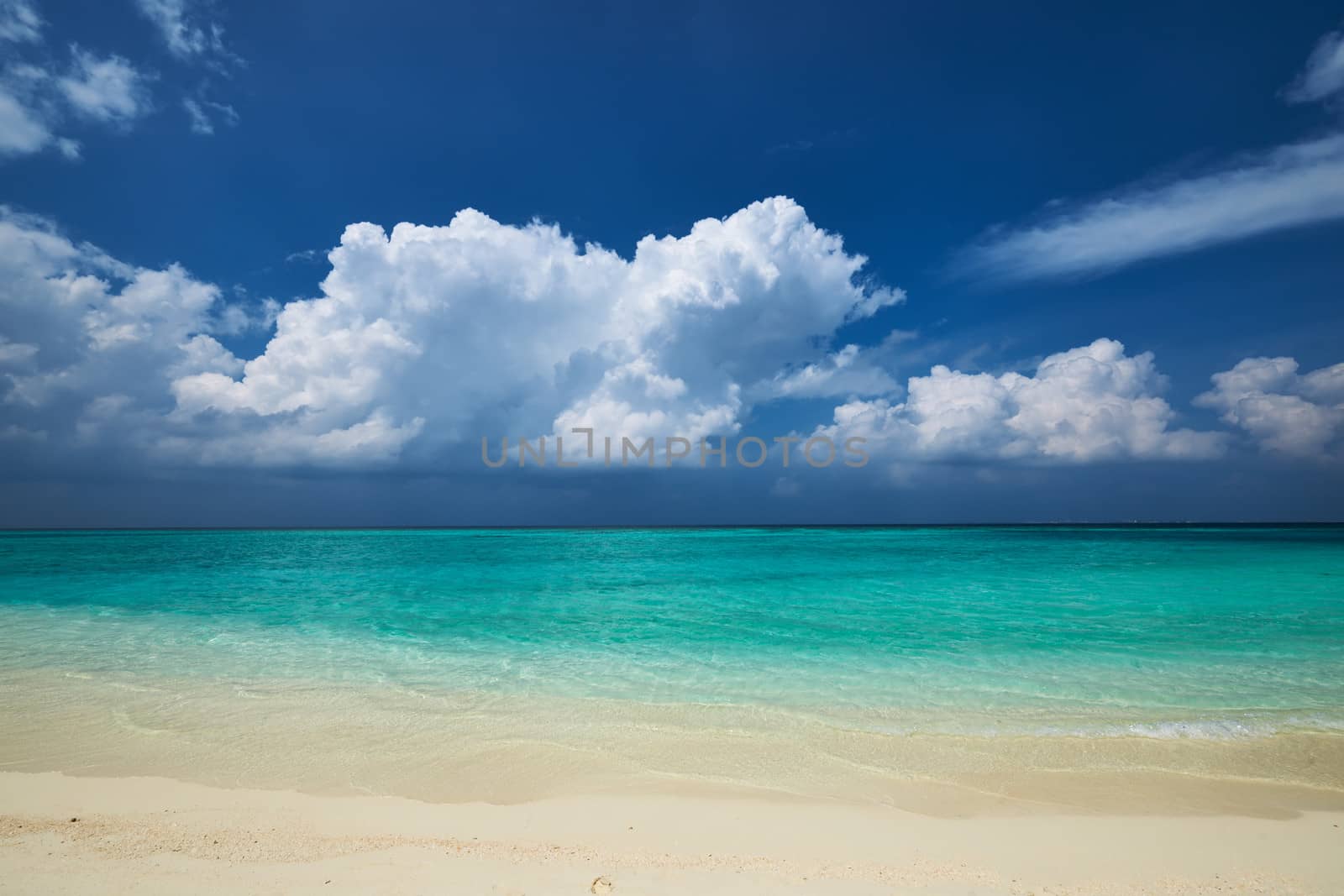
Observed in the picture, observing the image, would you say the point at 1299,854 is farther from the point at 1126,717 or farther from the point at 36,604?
the point at 36,604

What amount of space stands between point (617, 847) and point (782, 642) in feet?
27.0

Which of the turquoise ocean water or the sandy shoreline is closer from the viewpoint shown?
the sandy shoreline

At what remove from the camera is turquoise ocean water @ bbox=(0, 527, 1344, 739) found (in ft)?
27.1

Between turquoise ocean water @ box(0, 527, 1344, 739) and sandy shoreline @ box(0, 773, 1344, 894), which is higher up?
sandy shoreline @ box(0, 773, 1344, 894)

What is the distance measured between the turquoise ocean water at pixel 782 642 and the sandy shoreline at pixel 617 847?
2.44m

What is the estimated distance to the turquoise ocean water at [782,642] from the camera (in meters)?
8.27

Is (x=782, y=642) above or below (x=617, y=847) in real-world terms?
below

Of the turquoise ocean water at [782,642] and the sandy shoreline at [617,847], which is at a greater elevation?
the sandy shoreline at [617,847]

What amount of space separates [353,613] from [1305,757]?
60.8 ft

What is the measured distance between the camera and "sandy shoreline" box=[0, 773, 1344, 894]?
4016mm

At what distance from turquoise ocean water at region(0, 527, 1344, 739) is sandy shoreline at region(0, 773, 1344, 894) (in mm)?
2444

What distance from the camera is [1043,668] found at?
10.0m

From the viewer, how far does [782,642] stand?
40.1 ft

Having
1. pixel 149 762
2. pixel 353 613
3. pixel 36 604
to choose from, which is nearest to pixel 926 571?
pixel 353 613
